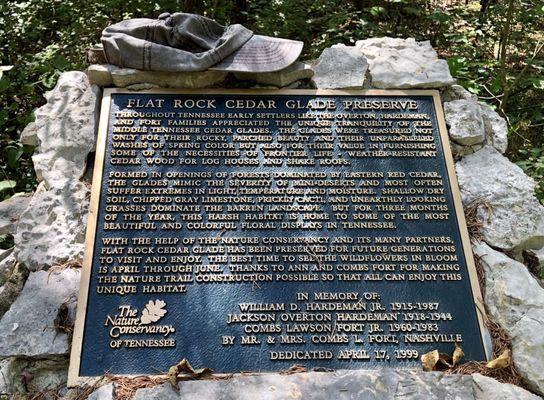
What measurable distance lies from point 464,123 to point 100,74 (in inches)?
120

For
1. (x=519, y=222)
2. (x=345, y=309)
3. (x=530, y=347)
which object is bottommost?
(x=530, y=347)

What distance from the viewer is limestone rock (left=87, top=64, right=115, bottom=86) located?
392 centimetres

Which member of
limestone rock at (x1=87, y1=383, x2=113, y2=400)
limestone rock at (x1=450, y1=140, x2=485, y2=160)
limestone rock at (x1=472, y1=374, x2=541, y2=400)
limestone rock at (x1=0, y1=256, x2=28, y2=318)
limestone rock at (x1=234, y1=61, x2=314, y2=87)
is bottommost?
limestone rock at (x1=87, y1=383, x2=113, y2=400)

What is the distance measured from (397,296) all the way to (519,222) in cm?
120

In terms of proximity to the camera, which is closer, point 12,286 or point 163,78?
point 12,286

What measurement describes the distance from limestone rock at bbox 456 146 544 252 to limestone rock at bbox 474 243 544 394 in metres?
0.19

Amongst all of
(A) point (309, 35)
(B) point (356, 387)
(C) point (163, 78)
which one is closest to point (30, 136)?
(C) point (163, 78)

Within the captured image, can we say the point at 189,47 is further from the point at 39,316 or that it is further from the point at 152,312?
the point at 39,316

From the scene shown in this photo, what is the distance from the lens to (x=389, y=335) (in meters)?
3.01

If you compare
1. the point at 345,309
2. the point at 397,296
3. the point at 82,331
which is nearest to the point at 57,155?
the point at 82,331

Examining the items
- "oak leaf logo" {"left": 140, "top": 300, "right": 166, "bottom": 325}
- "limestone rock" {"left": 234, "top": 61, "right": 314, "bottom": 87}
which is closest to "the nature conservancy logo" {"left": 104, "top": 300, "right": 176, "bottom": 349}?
"oak leaf logo" {"left": 140, "top": 300, "right": 166, "bottom": 325}

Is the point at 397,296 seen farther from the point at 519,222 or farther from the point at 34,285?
the point at 34,285

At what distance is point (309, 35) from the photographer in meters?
7.02

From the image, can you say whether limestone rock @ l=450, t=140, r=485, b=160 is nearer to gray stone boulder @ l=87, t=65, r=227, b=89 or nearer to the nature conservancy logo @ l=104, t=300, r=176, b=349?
gray stone boulder @ l=87, t=65, r=227, b=89
